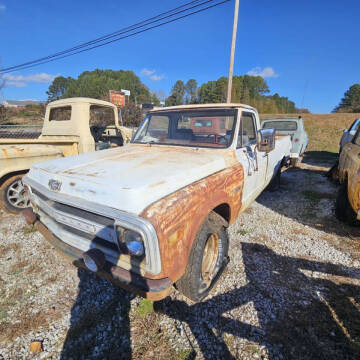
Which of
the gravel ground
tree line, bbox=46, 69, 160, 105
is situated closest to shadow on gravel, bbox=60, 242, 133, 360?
the gravel ground

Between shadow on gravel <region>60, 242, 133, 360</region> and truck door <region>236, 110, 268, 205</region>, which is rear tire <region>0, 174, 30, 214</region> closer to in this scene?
Result: shadow on gravel <region>60, 242, 133, 360</region>

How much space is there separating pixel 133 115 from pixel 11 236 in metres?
17.5

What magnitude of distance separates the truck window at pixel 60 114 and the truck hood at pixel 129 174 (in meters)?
3.78

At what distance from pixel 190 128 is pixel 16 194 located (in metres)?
3.58

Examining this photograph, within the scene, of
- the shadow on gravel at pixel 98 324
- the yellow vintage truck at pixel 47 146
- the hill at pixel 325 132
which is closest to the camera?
the shadow on gravel at pixel 98 324

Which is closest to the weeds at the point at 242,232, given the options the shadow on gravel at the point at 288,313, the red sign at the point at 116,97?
the shadow on gravel at the point at 288,313

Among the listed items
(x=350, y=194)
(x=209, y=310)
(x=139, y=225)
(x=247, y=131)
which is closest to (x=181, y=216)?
(x=139, y=225)

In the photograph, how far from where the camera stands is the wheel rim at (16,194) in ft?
12.7

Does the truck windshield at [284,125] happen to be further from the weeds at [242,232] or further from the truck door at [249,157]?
the weeds at [242,232]

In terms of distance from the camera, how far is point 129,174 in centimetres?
188

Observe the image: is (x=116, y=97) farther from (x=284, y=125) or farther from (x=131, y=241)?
(x=131, y=241)

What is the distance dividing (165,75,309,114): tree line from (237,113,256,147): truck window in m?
47.6

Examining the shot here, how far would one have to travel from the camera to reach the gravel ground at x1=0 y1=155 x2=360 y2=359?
1810 millimetres

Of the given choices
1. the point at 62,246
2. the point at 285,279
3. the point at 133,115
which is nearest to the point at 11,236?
the point at 62,246
